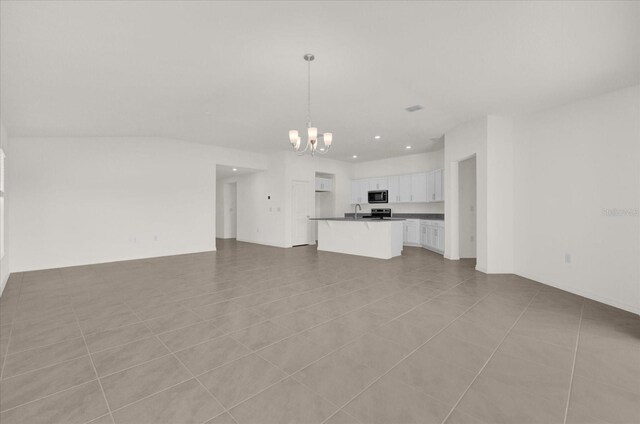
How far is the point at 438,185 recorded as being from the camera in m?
7.73

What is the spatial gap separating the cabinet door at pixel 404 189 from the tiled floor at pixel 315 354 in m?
4.82

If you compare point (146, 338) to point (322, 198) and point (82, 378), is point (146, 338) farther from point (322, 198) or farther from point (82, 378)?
point (322, 198)

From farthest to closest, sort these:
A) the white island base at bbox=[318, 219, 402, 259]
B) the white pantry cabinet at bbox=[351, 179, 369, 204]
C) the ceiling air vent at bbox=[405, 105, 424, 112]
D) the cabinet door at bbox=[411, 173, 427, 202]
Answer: the white pantry cabinet at bbox=[351, 179, 369, 204] < the cabinet door at bbox=[411, 173, 427, 202] < the white island base at bbox=[318, 219, 402, 259] < the ceiling air vent at bbox=[405, 105, 424, 112]

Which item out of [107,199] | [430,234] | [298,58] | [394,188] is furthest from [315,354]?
[394,188]

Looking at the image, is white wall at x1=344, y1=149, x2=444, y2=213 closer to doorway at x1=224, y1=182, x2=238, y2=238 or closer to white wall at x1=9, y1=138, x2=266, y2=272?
doorway at x1=224, y1=182, x2=238, y2=238

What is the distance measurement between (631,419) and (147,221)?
7549 mm

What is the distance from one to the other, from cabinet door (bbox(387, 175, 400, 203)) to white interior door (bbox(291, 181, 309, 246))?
8.87 feet

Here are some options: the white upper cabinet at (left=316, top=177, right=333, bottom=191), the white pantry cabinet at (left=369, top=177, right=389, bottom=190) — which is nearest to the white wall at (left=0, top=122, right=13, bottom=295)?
the white upper cabinet at (left=316, top=177, right=333, bottom=191)

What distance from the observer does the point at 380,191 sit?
8.94 metres

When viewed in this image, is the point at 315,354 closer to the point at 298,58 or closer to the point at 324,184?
the point at 298,58

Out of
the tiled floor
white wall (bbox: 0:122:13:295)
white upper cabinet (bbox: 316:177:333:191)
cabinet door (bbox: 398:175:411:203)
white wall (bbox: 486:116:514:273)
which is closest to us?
the tiled floor

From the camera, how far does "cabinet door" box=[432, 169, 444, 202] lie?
25.0 ft

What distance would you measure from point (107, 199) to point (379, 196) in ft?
22.9

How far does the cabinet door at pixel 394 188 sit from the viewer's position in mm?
8940
